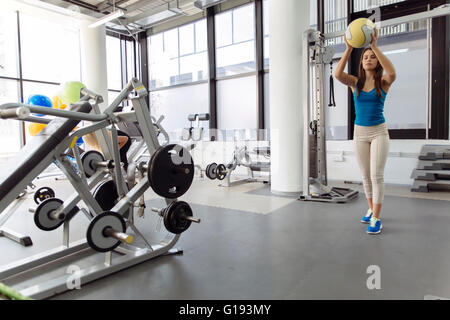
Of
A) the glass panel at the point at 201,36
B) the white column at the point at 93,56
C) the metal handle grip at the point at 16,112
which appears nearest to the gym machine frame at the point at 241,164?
the glass panel at the point at 201,36

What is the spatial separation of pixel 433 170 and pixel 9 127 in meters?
7.13

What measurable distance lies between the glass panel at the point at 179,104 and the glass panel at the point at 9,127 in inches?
111

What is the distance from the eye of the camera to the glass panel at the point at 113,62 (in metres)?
7.52

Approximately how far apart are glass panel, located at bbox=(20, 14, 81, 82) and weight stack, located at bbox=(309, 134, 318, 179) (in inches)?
220

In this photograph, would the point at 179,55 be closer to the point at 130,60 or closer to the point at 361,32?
the point at 130,60

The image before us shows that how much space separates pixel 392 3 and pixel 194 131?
3.53m

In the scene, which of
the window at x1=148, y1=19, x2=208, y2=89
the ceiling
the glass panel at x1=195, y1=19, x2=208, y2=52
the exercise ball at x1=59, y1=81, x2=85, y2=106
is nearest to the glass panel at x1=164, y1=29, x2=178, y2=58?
the window at x1=148, y1=19, x2=208, y2=89

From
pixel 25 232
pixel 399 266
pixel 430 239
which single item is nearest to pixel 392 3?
pixel 430 239

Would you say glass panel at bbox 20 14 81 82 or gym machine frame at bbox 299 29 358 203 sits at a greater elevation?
glass panel at bbox 20 14 81 82

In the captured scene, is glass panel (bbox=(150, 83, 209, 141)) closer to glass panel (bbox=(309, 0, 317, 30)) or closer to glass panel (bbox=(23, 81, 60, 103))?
glass panel (bbox=(23, 81, 60, 103))

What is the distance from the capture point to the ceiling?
18.9ft

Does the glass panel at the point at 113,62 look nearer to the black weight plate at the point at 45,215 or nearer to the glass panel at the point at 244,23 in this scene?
the glass panel at the point at 244,23

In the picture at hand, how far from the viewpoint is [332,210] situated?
2973mm
